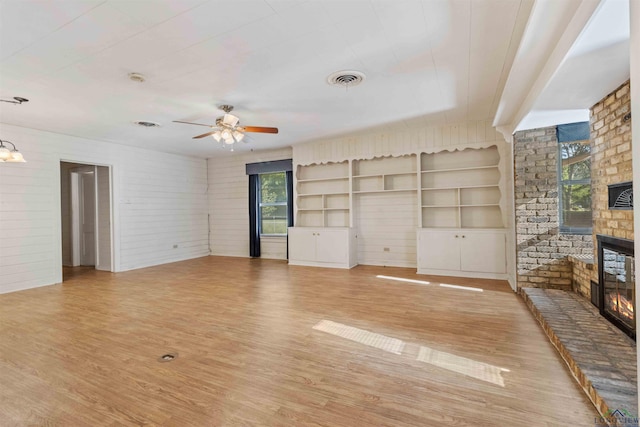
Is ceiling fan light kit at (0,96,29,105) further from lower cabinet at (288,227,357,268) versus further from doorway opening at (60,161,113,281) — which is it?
lower cabinet at (288,227,357,268)

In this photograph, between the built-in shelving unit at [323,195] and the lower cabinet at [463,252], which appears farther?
the built-in shelving unit at [323,195]

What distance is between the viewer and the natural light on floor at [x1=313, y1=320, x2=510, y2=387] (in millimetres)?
2227

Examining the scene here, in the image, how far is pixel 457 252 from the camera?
5.30m

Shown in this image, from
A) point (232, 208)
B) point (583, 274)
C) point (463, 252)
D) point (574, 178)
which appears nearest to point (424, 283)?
point (463, 252)

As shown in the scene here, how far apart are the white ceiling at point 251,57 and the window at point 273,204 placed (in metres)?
2.87

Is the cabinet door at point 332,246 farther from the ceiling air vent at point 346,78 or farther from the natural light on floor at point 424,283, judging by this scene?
the ceiling air vent at point 346,78

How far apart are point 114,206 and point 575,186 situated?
315 inches

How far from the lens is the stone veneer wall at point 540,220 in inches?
157

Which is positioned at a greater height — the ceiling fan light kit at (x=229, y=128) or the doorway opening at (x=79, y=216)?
the ceiling fan light kit at (x=229, y=128)

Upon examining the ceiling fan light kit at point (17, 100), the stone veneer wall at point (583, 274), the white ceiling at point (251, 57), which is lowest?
the stone veneer wall at point (583, 274)

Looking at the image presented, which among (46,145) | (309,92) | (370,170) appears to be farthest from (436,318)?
(46,145)

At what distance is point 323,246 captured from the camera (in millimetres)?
6465

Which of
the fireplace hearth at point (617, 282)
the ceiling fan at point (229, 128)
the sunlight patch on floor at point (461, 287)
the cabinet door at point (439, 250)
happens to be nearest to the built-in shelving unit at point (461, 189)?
the cabinet door at point (439, 250)

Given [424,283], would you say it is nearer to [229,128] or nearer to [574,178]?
[574,178]
